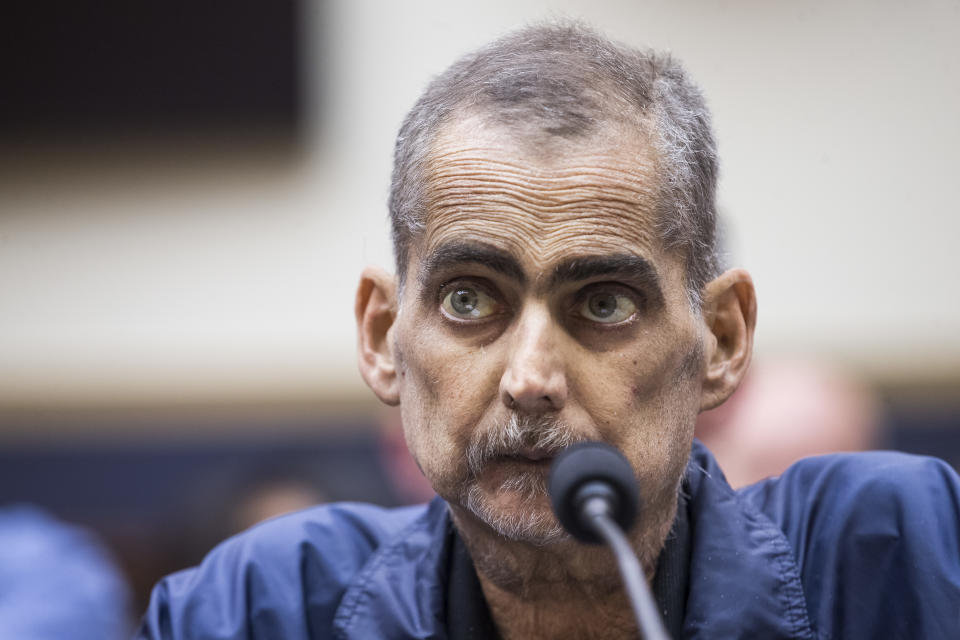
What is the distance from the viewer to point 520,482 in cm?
231

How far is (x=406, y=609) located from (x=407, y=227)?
81 centimetres

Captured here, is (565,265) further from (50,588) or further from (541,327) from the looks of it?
(50,588)

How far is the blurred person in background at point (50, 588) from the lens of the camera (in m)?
3.48

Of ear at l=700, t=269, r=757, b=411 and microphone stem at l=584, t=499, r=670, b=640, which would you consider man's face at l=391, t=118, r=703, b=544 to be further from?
microphone stem at l=584, t=499, r=670, b=640

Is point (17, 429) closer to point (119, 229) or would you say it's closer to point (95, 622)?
point (119, 229)

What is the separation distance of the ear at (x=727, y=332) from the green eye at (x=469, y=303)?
486 millimetres

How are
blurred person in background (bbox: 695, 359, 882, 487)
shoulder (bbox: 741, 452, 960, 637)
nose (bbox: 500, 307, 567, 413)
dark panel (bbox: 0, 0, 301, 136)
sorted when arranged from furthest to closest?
1. dark panel (bbox: 0, 0, 301, 136)
2. blurred person in background (bbox: 695, 359, 882, 487)
3. shoulder (bbox: 741, 452, 960, 637)
4. nose (bbox: 500, 307, 567, 413)

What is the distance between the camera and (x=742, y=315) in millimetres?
2645

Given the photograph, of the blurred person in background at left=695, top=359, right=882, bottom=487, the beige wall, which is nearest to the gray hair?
the blurred person in background at left=695, top=359, right=882, bottom=487

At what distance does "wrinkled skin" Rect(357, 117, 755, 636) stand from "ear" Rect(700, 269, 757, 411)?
0.08m

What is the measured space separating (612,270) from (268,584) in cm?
104

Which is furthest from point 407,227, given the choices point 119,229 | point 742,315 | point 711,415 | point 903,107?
point 119,229

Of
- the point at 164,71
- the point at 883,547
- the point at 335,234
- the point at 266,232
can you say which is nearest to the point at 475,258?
the point at 883,547

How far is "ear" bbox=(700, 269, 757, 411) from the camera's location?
2.58 m
